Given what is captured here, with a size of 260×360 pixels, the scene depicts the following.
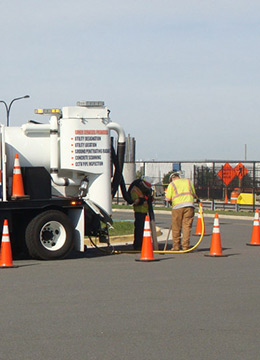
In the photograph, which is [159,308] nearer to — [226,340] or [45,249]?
[226,340]

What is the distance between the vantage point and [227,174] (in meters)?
42.7

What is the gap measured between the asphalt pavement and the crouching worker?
2215 millimetres

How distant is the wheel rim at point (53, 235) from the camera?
50.7 feet

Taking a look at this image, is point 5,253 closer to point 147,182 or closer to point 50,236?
point 50,236

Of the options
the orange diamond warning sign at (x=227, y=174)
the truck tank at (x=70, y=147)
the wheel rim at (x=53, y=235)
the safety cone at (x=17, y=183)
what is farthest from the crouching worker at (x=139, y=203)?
the orange diamond warning sign at (x=227, y=174)

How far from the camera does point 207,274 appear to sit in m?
12.9

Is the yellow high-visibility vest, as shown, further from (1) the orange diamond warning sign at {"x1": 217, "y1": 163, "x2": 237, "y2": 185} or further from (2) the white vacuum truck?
(1) the orange diamond warning sign at {"x1": 217, "y1": 163, "x2": 237, "y2": 185}

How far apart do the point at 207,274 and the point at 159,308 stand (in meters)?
3.52

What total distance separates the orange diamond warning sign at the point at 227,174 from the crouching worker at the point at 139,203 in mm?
25227

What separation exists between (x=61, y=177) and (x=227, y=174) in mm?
27293

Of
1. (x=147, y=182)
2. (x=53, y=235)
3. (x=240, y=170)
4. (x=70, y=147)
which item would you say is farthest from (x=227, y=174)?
(x=53, y=235)

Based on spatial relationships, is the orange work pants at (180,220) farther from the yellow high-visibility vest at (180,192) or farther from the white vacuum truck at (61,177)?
the white vacuum truck at (61,177)

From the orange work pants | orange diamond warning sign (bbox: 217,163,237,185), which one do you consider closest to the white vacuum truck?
the orange work pants

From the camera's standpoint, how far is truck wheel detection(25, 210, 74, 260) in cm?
1518
